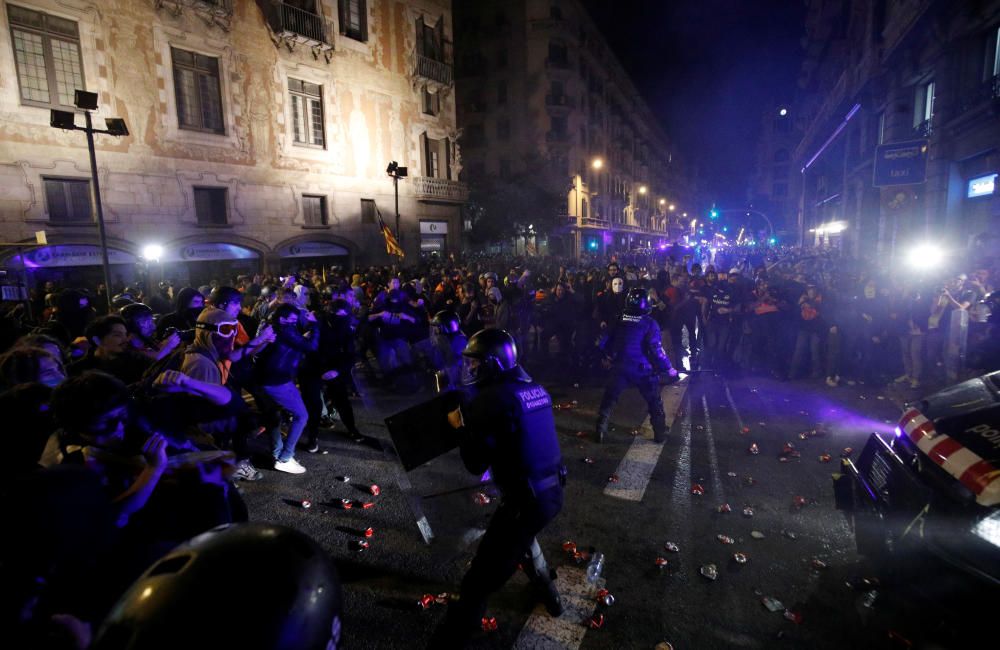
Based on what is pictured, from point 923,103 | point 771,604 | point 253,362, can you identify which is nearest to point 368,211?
point 253,362

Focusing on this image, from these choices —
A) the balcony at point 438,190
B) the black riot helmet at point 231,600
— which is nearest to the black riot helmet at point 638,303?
the black riot helmet at point 231,600

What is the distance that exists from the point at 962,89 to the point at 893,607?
19.4 m

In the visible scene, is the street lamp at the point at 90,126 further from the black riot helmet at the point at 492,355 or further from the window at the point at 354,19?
the window at the point at 354,19

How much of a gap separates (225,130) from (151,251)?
20.4 feet

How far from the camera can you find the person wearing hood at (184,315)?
672cm

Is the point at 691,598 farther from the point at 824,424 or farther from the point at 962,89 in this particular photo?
the point at 962,89

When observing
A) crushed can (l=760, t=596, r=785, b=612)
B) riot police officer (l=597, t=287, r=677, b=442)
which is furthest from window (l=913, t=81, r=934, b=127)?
crushed can (l=760, t=596, r=785, b=612)

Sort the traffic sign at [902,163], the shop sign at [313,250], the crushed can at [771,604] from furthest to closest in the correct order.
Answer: the shop sign at [313,250]
the traffic sign at [902,163]
the crushed can at [771,604]

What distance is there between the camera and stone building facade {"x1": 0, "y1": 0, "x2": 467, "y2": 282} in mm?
16406

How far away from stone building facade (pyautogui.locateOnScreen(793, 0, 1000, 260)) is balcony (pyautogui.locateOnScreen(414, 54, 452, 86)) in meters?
21.7

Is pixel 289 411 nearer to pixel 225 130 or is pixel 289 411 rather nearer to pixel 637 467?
pixel 637 467

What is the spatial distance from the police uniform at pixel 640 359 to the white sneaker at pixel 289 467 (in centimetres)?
406

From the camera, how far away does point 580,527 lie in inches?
191

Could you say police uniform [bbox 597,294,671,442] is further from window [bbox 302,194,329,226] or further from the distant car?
window [bbox 302,194,329,226]
